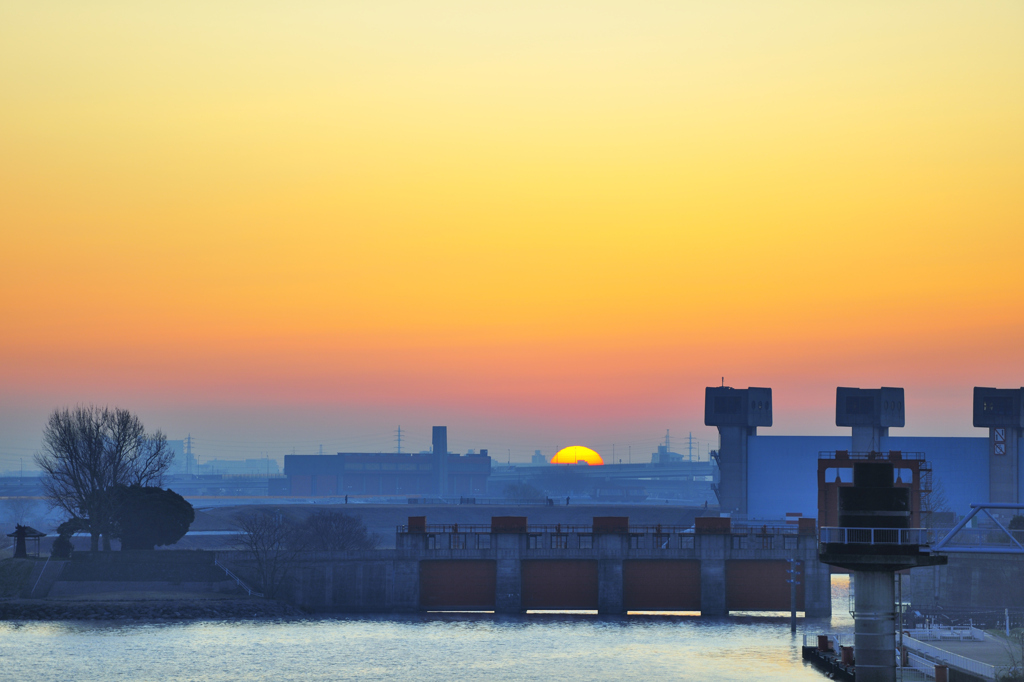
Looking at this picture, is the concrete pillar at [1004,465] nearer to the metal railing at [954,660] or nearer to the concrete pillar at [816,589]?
the concrete pillar at [816,589]

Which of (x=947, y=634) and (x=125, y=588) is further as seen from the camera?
(x=125, y=588)

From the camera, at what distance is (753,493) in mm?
153250

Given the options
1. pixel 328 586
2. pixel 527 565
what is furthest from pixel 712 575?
pixel 328 586

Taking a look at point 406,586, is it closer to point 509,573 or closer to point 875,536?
point 509,573

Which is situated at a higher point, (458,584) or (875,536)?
(875,536)

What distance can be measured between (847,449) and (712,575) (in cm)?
6113

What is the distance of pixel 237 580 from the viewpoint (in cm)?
10019

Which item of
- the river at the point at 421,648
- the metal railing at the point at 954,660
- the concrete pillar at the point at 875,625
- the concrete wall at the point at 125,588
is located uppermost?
the concrete pillar at the point at 875,625

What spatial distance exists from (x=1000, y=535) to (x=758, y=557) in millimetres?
30937

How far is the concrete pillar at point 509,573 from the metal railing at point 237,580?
20194 millimetres

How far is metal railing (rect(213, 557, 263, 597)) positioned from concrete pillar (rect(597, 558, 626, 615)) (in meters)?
28.6

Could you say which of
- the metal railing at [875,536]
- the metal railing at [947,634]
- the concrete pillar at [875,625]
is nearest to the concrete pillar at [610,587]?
the metal railing at [947,634]

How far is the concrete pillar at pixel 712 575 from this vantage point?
97938 millimetres

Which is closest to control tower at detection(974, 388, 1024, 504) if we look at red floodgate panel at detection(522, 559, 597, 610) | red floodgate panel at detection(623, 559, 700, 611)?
red floodgate panel at detection(623, 559, 700, 611)
